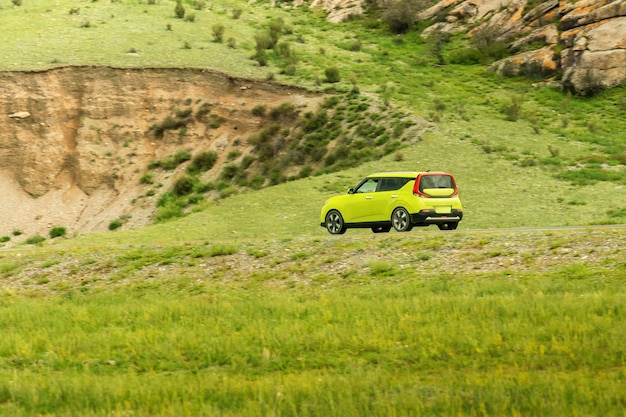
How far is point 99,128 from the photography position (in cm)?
5222

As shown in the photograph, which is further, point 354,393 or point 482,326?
point 482,326

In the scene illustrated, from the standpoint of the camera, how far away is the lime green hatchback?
24219 mm

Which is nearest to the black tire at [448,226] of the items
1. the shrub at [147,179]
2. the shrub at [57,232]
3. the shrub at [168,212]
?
the shrub at [168,212]

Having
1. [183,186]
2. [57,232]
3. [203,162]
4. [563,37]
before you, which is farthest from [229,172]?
[563,37]

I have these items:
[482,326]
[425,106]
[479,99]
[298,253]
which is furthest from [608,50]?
[482,326]

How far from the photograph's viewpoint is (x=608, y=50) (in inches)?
2286

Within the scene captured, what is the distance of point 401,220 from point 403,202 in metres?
0.53

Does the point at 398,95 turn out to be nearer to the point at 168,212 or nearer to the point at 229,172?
the point at 229,172

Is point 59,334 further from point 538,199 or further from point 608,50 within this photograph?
point 608,50

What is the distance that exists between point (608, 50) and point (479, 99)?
10321 millimetres

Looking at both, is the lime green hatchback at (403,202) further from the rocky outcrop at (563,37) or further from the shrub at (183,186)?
the rocky outcrop at (563,37)

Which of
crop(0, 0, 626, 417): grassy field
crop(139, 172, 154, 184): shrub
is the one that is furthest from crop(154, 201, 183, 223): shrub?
crop(0, 0, 626, 417): grassy field

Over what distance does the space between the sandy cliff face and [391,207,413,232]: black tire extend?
26.3 meters

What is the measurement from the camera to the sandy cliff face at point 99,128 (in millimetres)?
49938
